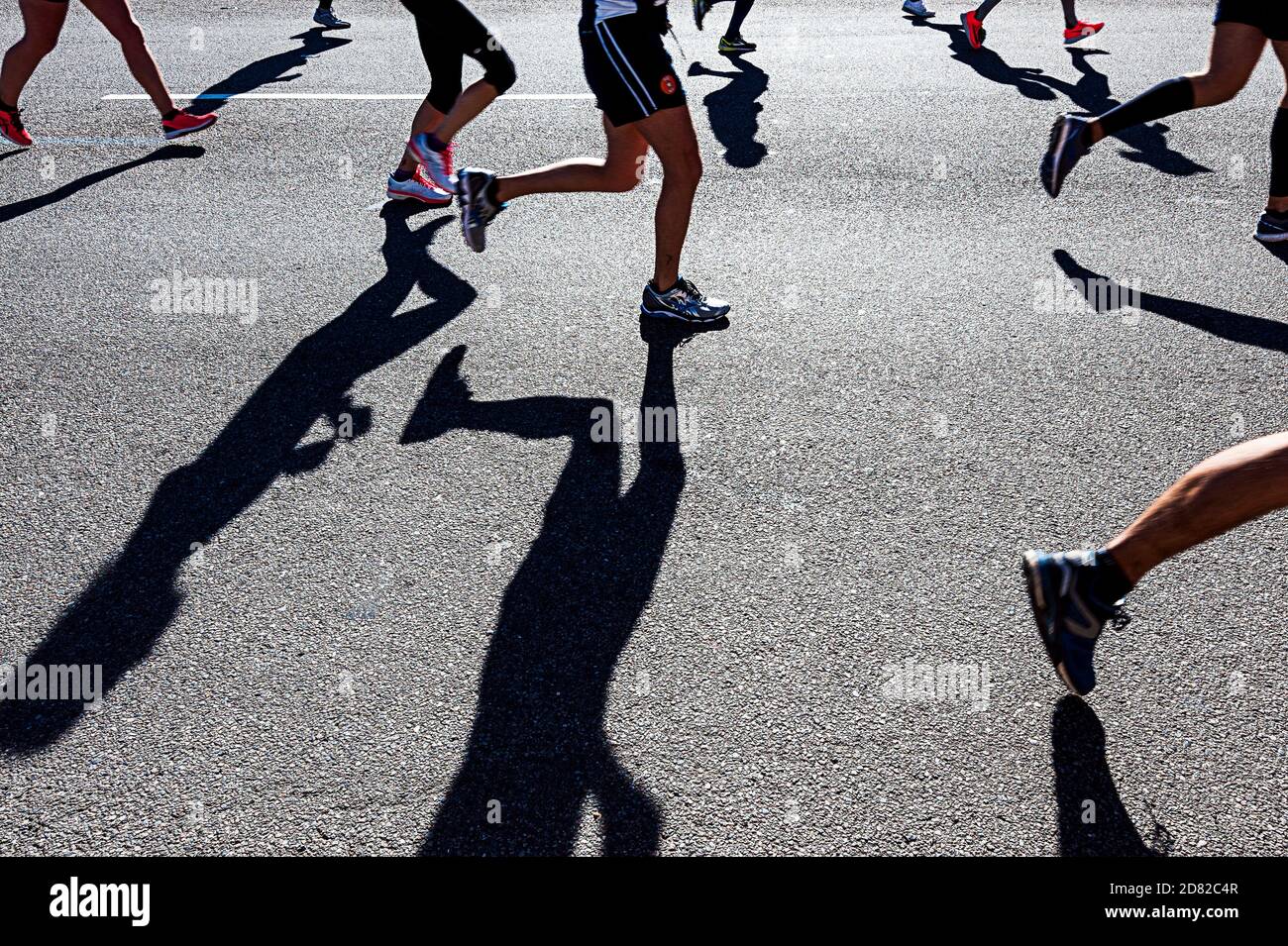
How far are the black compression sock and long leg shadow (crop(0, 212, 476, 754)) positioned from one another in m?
2.57

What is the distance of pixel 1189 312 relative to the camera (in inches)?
185

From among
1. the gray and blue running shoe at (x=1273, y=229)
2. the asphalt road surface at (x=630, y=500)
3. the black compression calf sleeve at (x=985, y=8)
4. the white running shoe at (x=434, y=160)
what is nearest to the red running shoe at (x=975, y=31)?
the black compression calf sleeve at (x=985, y=8)

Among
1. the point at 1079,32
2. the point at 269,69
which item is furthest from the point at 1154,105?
the point at 269,69

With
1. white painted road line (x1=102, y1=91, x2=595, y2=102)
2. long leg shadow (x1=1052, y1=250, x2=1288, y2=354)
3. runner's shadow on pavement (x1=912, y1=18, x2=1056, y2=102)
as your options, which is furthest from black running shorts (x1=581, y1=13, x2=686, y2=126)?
runner's shadow on pavement (x1=912, y1=18, x2=1056, y2=102)

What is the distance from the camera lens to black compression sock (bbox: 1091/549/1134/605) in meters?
2.68

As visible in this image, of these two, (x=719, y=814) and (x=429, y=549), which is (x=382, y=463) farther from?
(x=719, y=814)

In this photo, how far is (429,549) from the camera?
3381mm

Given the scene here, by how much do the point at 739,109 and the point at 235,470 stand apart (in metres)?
4.86

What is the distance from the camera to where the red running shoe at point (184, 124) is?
6961mm

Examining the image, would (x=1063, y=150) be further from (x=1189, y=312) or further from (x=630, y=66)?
(x=630, y=66)

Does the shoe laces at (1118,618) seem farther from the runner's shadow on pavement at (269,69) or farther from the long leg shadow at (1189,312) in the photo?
the runner's shadow on pavement at (269,69)

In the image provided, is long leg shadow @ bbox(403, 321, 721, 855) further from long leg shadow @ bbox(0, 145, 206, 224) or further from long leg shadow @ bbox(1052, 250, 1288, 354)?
long leg shadow @ bbox(0, 145, 206, 224)

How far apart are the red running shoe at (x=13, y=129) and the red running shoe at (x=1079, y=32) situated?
782cm
